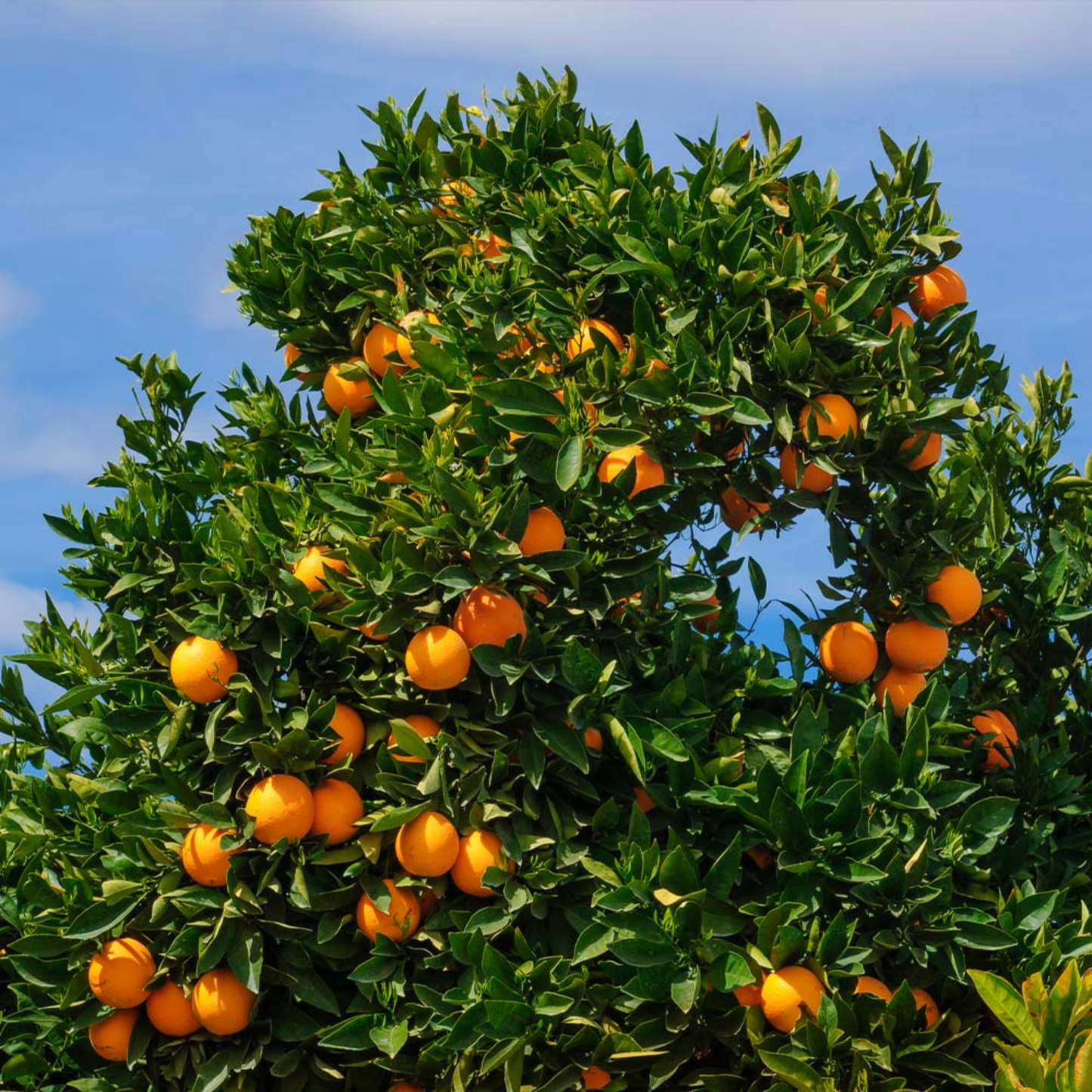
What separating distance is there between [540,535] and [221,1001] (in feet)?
4.21

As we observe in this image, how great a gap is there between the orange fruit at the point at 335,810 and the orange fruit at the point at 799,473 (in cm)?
133

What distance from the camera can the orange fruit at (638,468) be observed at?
3.41 m

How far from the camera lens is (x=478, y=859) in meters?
3.19

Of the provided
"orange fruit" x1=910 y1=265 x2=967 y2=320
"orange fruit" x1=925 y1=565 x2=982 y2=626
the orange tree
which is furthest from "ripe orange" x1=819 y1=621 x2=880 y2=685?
"orange fruit" x1=910 y1=265 x2=967 y2=320

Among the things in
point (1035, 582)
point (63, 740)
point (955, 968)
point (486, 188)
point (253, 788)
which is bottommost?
point (955, 968)

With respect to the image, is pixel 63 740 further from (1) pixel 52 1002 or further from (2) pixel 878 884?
(2) pixel 878 884

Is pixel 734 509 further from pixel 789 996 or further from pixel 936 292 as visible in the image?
pixel 789 996

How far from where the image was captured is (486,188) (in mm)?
4035

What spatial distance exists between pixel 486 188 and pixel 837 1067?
98.2 inches

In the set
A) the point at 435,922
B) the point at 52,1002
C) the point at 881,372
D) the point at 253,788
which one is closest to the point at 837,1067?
the point at 435,922

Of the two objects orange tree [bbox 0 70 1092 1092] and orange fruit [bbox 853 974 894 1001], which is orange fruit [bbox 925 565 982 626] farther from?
orange fruit [bbox 853 974 894 1001]

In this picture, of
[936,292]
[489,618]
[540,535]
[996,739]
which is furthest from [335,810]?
[936,292]

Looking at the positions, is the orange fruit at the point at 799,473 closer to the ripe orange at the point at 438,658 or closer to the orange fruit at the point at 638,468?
the orange fruit at the point at 638,468

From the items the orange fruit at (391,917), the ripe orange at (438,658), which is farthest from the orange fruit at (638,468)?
the orange fruit at (391,917)
